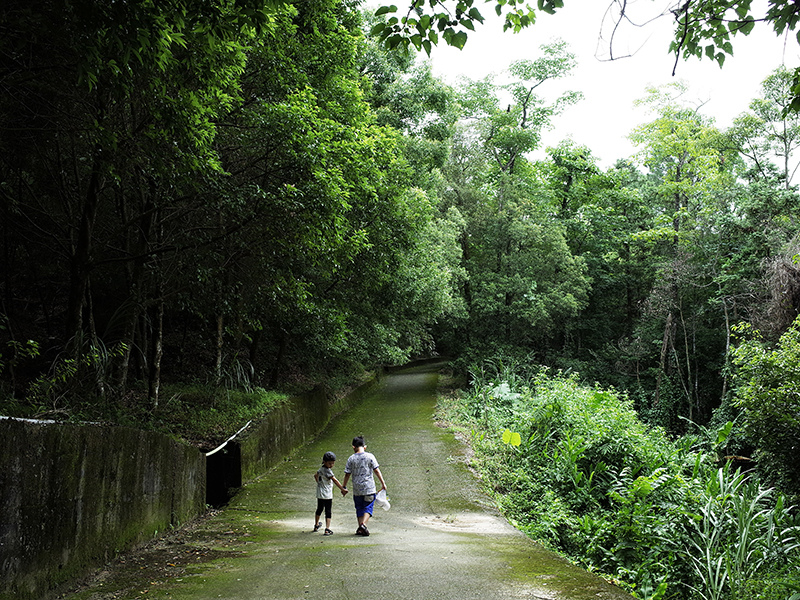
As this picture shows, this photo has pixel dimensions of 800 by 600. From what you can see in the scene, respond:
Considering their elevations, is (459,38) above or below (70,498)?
above

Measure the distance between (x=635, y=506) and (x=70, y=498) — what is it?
6.54 metres

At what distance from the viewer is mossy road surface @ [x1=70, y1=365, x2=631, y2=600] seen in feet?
14.4

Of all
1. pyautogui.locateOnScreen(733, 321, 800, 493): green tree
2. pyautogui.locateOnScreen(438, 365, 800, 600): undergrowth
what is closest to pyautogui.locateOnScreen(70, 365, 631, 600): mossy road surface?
pyautogui.locateOnScreen(438, 365, 800, 600): undergrowth

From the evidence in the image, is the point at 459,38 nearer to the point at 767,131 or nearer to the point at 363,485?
the point at 363,485

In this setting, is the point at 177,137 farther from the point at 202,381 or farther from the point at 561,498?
the point at 561,498

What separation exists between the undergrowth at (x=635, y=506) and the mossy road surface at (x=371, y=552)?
934 mm

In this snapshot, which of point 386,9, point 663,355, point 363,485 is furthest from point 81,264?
point 663,355

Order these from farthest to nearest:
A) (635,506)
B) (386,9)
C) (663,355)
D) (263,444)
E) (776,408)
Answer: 1. (663,355)
2. (263,444)
3. (776,408)
4. (635,506)
5. (386,9)

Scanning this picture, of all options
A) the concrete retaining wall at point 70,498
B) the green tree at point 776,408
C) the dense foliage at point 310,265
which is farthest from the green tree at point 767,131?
the concrete retaining wall at point 70,498

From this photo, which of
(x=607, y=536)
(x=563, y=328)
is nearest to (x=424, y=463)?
(x=607, y=536)

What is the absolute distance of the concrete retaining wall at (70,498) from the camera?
12.1ft

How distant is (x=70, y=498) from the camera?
173 inches

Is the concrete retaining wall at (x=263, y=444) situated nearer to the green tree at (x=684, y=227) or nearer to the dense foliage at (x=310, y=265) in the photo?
the dense foliage at (x=310, y=265)

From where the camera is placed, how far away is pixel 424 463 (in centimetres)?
1171
